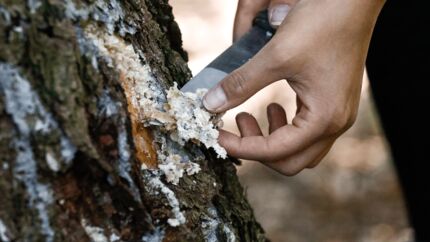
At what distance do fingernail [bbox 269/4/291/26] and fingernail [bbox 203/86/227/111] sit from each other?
226 millimetres

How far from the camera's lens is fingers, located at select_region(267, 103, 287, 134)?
1258 mm

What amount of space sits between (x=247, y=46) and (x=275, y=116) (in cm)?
14

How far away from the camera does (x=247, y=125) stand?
1222mm

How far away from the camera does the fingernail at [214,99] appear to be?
1082 mm

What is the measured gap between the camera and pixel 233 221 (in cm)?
114

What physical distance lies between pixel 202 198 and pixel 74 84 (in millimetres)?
329

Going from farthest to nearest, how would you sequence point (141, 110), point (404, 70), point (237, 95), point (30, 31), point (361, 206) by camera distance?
point (361, 206)
point (404, 70)
point (237, 95)
point (141, 110)
point (30, 31)

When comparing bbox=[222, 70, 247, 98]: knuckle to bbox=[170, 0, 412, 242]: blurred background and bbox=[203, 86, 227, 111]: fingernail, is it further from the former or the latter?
bbox=[170, 0, 412, 242]: blurred background

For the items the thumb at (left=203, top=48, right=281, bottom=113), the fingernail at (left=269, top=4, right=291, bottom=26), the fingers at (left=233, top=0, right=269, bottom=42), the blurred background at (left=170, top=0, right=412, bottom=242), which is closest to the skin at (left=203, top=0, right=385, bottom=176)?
the thumb at (left=203, top=48, right=281, bottom=113)

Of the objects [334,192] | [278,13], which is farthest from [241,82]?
[334,192]

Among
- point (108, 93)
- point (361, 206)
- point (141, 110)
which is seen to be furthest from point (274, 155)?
point (361, 206)

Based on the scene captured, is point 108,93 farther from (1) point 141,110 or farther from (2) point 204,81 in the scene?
(2) point 204,81

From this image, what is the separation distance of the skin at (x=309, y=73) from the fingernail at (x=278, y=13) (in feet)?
0.40

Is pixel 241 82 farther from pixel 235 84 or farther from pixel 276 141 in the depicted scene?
pixel 276 141
